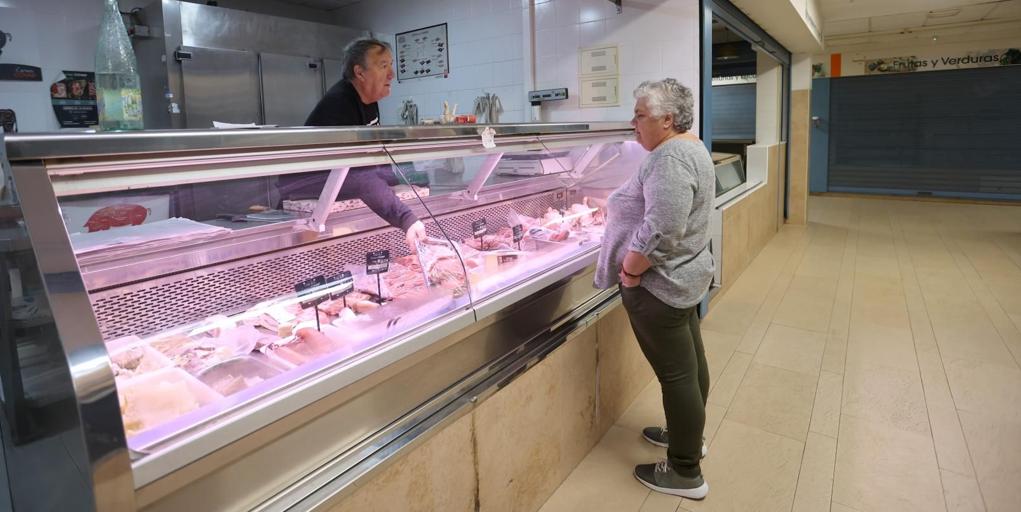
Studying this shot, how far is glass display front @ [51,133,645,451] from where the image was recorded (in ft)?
4.44

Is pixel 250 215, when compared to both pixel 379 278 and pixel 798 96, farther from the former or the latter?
pixel 798 96

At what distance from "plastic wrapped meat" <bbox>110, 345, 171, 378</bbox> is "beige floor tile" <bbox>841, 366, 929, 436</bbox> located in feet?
10.0

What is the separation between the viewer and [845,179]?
11.5m

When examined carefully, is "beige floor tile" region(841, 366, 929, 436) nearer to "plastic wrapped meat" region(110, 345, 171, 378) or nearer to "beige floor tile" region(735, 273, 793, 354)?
"beige floor tile" region(735, 273, 793, 354)

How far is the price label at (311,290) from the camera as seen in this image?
1779 millimetres

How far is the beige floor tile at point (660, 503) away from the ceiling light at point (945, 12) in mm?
8151

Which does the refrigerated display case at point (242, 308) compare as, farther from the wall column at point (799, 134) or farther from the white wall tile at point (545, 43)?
the wall column at point (799, 134)

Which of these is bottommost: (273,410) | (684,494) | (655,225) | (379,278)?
(684,494)

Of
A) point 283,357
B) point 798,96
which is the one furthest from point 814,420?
point 798,96

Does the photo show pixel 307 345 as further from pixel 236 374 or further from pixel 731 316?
pixel 731 316

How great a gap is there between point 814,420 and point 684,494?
101 cm

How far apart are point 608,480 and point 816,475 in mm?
866

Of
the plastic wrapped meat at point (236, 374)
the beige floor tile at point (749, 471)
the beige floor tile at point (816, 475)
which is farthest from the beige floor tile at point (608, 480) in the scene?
the plastic wrapped meat at point (236, 374)

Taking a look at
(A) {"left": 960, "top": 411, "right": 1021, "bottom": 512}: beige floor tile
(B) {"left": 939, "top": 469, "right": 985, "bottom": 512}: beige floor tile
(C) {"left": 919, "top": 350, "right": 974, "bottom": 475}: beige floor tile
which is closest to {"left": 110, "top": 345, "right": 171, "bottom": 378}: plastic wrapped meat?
(B) {"left": 939, "top": 469, "right": 985, "bottom": 512}: beige floor tile
